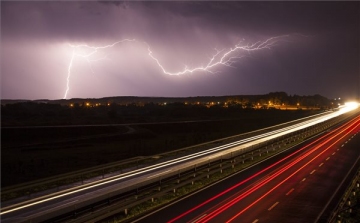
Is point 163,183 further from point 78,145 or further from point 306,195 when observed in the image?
point 78,145

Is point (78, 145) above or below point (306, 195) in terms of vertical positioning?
below

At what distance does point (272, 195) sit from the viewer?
20547 millimetres

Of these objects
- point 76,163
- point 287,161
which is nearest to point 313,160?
point 287,161

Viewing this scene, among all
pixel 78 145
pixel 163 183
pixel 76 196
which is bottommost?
pixel 78 145

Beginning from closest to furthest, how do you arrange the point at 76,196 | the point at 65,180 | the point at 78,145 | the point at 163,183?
the point at 76,196 < the point at 163,183 < the point at 65,180 < the point at 78,145

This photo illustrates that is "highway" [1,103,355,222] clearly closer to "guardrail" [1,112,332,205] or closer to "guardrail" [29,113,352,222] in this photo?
"guardrail" [29,113,352,222]

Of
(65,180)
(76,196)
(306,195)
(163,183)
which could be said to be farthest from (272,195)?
(65,180)

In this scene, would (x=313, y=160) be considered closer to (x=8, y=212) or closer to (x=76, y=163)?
(x=76, y=163)

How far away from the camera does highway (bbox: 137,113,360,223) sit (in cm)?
1666

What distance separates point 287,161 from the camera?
32625 mm

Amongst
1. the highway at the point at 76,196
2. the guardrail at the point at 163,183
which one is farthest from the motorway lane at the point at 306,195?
the highway at the point at 76,196

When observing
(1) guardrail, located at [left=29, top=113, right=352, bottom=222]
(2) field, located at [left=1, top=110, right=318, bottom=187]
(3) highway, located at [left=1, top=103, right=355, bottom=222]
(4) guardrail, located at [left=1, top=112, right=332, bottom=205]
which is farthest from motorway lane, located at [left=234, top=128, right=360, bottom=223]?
(2) field, located at [left=1, top=110, right=318, bottom=187]

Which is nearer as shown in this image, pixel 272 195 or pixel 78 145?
pixel 272 195

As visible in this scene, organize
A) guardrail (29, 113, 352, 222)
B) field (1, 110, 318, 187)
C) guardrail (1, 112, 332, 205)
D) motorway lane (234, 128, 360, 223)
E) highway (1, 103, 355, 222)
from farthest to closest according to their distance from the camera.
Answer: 1. field (1, 110, 318, 187)
2. guardrail (1, 112, 332, 205)
3. motorway lane (234, 128, 360, 223)
4. guardrail (29, 113, 352, 222)
5. highway (1, 103, 355, 222)
